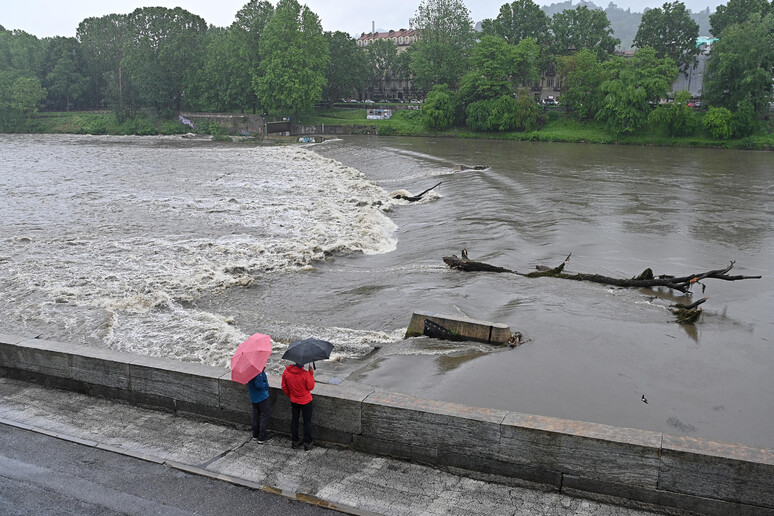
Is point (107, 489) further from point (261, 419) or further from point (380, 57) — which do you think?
point (380, 57)

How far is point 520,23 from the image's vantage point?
295ft

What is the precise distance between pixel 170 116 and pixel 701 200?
258 feet

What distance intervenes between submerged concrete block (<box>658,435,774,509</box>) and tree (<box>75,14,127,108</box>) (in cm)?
10638

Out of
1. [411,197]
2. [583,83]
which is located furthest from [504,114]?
[411,197]

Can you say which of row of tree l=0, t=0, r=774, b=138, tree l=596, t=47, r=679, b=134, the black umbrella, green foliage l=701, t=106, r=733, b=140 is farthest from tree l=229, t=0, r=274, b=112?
the black umbrella

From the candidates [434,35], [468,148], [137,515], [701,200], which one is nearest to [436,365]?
[137,515]

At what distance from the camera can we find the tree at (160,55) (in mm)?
87938

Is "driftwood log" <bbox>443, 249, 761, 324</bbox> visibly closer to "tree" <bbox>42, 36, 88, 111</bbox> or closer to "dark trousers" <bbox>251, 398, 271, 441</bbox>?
"dark trousers" <bbox>251, 398, 271, 441</bbox>

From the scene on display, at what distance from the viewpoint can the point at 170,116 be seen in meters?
91.1

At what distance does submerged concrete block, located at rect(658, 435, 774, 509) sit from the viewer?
598 centimetres

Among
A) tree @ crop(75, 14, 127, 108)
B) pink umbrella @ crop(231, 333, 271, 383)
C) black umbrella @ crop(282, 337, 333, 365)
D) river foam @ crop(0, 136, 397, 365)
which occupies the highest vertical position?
tree @ crop(75, 14, 127, 108)

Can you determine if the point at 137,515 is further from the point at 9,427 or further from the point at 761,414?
the point at 761,414

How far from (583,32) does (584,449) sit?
9006 cm

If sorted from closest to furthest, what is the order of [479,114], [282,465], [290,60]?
[282,465], [479,114], [290,60]
